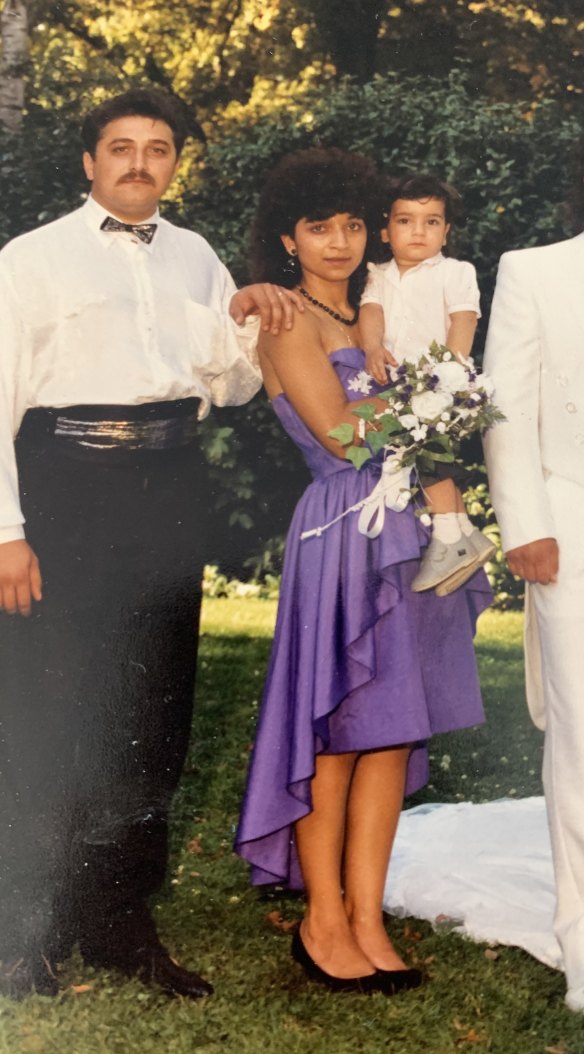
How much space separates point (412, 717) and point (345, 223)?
1569mm

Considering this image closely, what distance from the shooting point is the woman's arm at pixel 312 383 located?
446 centimetres

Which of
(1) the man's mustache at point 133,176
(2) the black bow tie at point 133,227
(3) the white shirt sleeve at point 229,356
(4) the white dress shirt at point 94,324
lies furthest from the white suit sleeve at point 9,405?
(3) the white shirt sleeve at point 229,356

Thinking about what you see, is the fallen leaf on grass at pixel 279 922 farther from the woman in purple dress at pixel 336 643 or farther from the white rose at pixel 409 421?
the white rose at pixel 409 421

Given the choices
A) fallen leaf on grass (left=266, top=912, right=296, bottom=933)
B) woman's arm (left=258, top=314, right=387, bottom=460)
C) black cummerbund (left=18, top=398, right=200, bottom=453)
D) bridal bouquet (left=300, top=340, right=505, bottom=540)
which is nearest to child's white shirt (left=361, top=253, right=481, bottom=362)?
bridal bouquet (left=300, top=340, right=505, bottom=540)

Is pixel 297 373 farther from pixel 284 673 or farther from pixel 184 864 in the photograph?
pixel 184 864

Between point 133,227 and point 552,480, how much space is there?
5.04 feet

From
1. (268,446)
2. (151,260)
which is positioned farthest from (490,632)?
(151,260)

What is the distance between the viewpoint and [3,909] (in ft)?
14.6

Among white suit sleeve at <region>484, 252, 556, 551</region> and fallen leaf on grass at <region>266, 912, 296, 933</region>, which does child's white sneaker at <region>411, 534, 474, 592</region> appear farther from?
fallen leaf on grass at <region>266, 912, 296, 933</region>

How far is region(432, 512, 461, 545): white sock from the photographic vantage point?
4504 mm

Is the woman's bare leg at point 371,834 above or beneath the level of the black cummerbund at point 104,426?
beneath

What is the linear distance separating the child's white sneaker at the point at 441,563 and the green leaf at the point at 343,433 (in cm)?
43

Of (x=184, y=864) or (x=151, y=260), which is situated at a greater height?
(x=151, y=260)

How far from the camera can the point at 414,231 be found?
15.2ft
